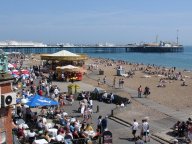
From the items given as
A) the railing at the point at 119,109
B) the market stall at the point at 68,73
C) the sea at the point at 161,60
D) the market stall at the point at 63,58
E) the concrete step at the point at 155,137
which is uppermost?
the market stall at the point at 63,58

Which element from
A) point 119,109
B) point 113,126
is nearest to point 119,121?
point 113,126

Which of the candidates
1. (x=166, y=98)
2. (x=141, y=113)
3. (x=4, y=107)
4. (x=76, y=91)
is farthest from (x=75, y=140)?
(x=166, y=98)

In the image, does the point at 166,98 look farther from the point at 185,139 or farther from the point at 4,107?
the point at 4,107

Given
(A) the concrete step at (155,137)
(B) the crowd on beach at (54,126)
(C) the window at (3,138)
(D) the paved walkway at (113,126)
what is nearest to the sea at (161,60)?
(D) the paved walkway at (113,126)

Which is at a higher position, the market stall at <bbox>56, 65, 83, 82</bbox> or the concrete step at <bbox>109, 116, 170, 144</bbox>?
the market stall at <bbox>56, 65, 83, 82</bbox>

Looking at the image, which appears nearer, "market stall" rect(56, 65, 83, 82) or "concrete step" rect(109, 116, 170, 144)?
"concrete step" rect(109, 116, 170, 144)

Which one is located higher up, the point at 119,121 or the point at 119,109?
the point at 119,109

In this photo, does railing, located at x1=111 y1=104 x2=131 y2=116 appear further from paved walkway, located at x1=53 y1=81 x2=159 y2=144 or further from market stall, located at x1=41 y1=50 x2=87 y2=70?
market stall, located at x1=41 y1=50 x2=87 y2=70

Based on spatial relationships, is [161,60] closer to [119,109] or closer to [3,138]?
[119,109]

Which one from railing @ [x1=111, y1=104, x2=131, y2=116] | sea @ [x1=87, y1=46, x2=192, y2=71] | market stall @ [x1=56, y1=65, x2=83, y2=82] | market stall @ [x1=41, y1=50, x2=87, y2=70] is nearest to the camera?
railing @ [x1=111, y1=104, x2=131, y2=116]

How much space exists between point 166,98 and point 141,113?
7.60 m

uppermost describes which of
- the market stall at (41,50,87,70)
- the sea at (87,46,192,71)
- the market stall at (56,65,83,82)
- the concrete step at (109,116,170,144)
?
the market stall at (41,50,87,70)

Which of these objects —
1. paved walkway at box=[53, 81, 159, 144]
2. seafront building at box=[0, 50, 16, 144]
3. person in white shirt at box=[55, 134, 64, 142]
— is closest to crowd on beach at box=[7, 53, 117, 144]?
person in white shirt at box=[55, 134, 64, 142]

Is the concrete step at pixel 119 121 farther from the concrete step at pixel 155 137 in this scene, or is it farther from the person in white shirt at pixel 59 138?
the person in white shirt at pixel 59 138
